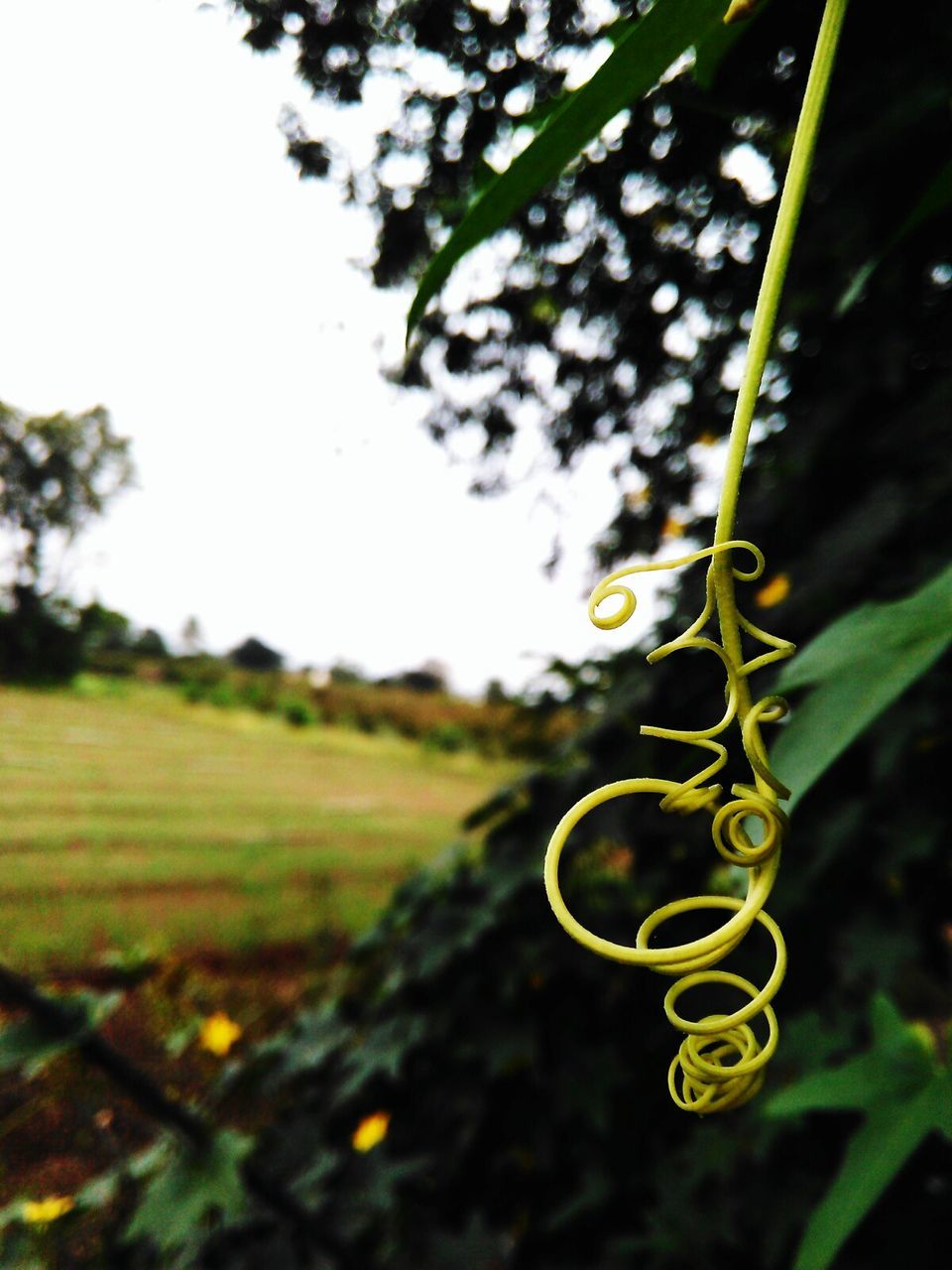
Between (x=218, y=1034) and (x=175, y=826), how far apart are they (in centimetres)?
21

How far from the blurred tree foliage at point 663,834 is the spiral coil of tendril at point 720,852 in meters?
0.42

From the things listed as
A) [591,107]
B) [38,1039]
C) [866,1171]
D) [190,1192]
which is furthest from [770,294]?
[190,1192]

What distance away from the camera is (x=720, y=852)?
145mm

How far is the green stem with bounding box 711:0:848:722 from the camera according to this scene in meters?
0.13

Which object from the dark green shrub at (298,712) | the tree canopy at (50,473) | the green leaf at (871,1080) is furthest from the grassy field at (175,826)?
the green leaf at (871,1080)

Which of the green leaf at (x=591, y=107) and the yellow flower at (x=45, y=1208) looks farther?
the yellow flower at (x=45, y=1208)

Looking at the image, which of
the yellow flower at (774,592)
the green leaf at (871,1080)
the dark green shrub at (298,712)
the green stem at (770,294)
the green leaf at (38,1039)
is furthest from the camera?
the dark green shrub at (298,712)

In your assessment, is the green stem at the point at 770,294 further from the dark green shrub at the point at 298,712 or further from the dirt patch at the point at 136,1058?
the dark green shrub at the point at 298,712

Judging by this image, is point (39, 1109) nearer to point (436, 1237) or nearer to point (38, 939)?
point (38, 939)

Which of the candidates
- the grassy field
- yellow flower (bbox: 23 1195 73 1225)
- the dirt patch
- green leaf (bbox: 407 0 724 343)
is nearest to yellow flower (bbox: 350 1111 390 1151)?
the dirt patch

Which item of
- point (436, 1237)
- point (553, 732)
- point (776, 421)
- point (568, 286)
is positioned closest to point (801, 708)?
point (436, 1237)

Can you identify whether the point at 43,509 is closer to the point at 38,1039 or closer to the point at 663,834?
the point at 38,1039

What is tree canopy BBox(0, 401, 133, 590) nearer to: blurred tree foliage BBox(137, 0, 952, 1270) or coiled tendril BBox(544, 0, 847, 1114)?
blurred tree foliage BBox(137, 0, 952, 1270)

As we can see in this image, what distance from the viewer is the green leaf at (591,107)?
0.51 ft
